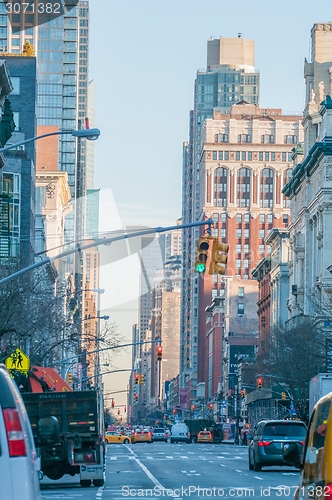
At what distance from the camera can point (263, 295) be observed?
148625 mm

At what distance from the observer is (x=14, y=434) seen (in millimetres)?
10078

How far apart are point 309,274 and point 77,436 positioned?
72020 mm

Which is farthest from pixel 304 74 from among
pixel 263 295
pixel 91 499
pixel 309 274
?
pixel 91 499

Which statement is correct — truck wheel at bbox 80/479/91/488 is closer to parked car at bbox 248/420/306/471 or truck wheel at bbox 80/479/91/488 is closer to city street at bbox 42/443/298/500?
city street at bbox 42/443/298/500

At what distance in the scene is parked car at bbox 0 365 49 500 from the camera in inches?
390

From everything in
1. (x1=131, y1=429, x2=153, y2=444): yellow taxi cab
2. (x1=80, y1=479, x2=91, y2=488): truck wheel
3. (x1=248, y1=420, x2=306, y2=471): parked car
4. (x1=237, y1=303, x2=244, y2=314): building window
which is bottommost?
(x1=131, y1=429, x2=153, y2=444): yellow taxi cab

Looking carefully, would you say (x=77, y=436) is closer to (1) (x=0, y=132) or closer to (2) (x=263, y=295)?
(1) (x=0, y=132)

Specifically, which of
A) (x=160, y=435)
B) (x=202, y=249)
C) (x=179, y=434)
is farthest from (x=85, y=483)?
(x=160, y=435)

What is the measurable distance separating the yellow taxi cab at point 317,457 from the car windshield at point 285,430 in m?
24.4

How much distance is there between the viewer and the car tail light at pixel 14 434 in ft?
32.9

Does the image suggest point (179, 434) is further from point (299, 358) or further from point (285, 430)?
point (285, 430)

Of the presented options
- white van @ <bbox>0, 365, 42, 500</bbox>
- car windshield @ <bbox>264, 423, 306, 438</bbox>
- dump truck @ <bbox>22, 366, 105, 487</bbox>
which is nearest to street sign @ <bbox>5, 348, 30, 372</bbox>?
car windshield @ <bbox>264, 423, 306, 438</bbox>

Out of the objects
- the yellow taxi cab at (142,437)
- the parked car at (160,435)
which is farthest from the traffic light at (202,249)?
the parked car at (160,435)

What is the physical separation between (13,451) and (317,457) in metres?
2.94
